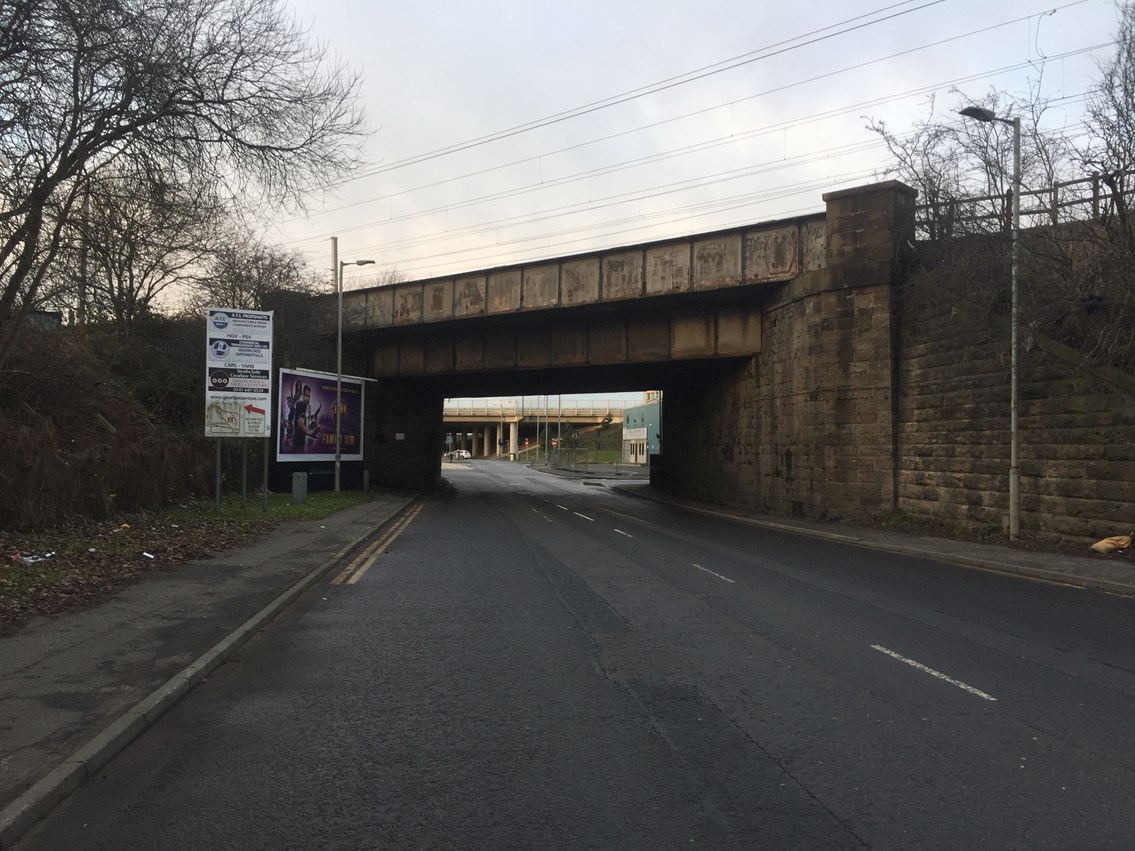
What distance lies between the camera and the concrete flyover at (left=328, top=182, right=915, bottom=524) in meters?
21.4

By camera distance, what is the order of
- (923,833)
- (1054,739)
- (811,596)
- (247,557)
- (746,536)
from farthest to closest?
(746,536), (247,557), (811,596), (1054,739), (923,833)

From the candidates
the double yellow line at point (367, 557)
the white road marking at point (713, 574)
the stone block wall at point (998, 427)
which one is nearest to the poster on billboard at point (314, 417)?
the double yellow line at point (367, 557)

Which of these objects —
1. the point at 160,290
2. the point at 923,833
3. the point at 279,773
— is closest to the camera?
the point at 923,833

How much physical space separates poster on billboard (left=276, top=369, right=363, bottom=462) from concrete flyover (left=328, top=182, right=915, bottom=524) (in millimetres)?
3087

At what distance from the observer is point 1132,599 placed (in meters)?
10.9

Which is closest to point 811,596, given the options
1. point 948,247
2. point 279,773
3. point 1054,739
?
point 1054,739

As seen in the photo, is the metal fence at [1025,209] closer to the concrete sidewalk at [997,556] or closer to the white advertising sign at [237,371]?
the concrete sidewalk at [997,556]

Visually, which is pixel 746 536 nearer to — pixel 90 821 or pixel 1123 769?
pixel 1123 769

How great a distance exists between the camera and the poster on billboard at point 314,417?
2980 centimetres

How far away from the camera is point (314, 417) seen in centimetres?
3127

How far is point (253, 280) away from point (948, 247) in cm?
2405

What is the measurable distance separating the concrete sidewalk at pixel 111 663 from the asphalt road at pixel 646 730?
17 centimetres

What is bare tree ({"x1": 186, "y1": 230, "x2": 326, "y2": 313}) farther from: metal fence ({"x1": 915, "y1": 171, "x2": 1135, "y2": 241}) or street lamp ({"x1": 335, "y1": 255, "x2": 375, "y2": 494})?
metal fence ({"x1": 915, "y1": 171, "x2": 1135, "y2": 241})

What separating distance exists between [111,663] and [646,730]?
4466 mm
